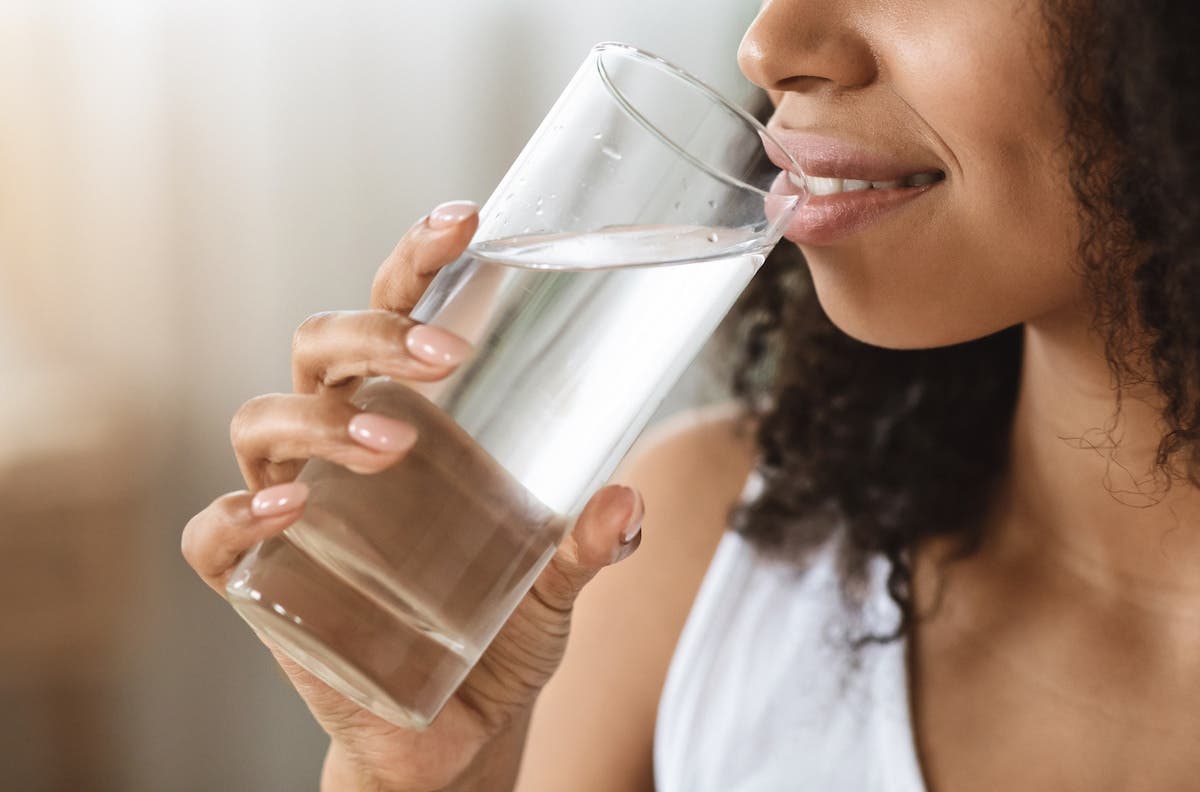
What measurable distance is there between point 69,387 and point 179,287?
0.29m

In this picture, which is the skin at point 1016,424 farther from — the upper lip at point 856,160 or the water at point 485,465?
the water at point 485,465

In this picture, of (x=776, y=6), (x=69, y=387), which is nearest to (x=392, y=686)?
(x=776, y=6)

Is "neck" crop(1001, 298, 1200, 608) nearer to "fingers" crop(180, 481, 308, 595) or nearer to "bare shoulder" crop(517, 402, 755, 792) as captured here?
"bare shoulder" crop(517, 402, 755, 792)

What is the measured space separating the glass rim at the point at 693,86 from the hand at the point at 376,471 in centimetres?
11

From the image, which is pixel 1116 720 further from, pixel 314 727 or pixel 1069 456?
pixel 314 727

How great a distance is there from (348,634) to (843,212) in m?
0.42

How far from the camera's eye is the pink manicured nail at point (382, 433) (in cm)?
59

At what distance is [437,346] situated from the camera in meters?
0.60

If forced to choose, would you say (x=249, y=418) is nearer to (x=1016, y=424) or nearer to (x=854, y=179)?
(x=854, y=179)

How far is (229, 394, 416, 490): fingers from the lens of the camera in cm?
60

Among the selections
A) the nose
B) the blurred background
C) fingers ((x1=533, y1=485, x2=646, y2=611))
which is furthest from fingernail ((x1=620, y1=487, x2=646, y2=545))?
the blurred background

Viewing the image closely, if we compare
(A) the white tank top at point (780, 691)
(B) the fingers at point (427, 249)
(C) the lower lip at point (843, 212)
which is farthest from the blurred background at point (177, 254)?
(B) the fingers at point (427, 249)

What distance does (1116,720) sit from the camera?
37.2 inches

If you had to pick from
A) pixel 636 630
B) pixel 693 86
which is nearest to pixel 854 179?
pixel 693 86
